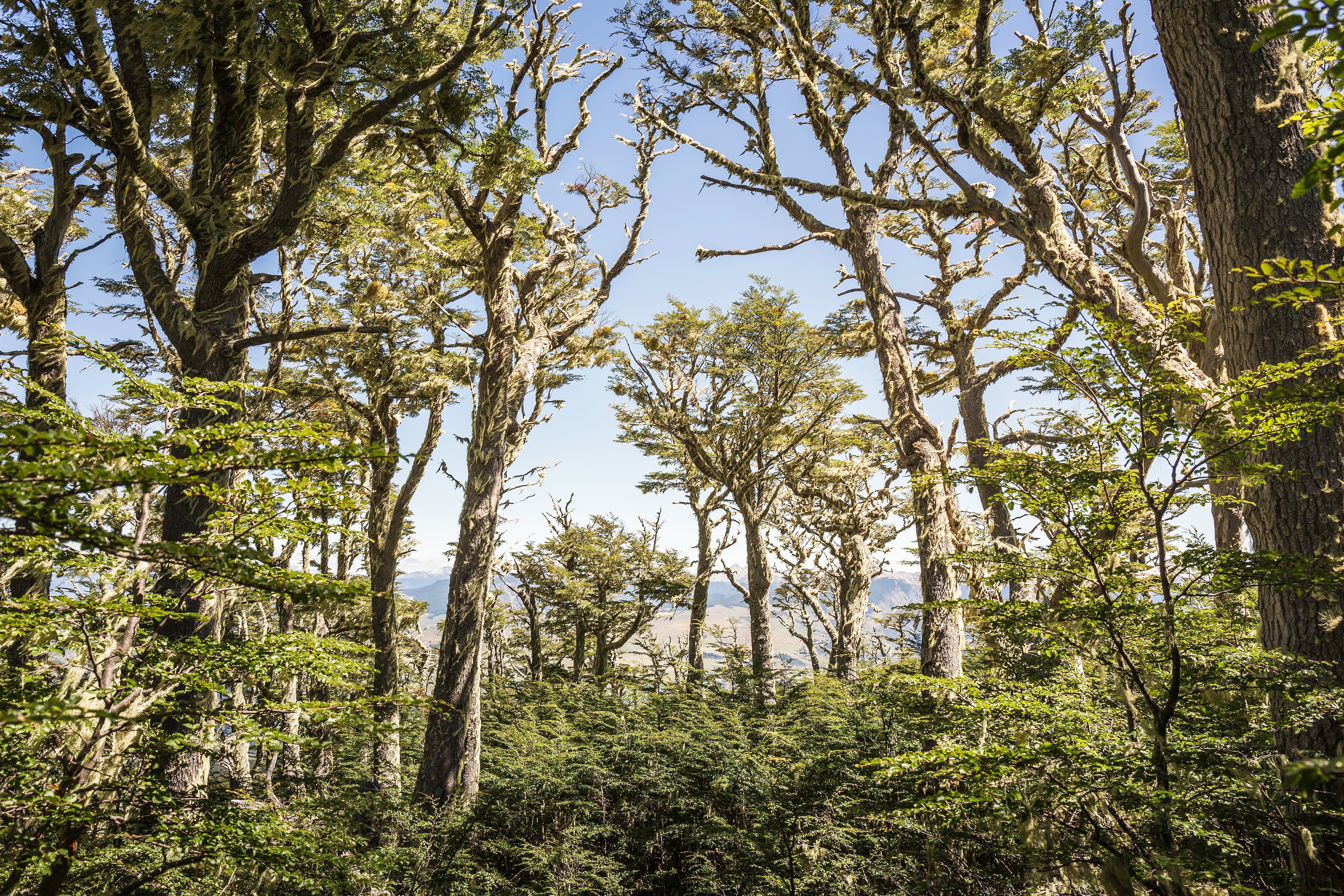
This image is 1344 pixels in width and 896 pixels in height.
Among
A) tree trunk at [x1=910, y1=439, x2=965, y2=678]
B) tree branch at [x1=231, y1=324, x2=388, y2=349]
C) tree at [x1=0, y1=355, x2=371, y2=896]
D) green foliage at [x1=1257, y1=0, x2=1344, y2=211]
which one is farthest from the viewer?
tree trunk at [x1=910, y1=439, x2=965, y2=678]

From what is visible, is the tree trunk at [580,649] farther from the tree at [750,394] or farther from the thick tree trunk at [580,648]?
the tree at [750,394]

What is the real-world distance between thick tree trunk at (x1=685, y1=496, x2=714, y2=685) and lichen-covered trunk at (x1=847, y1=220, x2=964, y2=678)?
283 inches

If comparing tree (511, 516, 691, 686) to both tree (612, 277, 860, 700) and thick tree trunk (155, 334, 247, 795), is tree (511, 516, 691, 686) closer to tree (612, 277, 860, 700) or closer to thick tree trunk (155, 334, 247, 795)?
tree (612, 277, 860, 700)

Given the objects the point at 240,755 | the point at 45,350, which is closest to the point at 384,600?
the point at 240,755

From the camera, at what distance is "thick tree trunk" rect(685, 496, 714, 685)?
12.8 meters

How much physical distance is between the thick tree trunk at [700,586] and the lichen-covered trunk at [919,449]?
23.6ft

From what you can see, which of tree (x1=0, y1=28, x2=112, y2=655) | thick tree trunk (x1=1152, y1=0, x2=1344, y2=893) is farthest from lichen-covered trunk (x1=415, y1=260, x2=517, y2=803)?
thick tree trunk (x1=1152, y1=0, x2=1344, y2=893)

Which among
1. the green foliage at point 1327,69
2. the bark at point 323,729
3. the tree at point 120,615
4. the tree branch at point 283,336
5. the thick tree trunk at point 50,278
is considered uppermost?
the thick tree trunk at point 50,278

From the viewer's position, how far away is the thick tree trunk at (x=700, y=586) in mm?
12758

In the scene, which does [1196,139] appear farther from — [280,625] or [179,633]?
[280,625]

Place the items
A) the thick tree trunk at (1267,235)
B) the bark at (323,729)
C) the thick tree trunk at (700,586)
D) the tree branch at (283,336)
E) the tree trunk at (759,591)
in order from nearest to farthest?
the thick tree trunk at (1267,235)
the bark at (323,729)
the tree branch at (283,336)
the tree trunk at (759,591)
the thick tree trunk at (700,586)

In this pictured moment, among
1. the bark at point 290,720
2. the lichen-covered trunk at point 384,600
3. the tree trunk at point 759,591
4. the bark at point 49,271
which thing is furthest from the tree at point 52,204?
the tree trunk at point 759,591

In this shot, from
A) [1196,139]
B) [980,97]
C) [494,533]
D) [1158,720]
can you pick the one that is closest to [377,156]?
[494,533]

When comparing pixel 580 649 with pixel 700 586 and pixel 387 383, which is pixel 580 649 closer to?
pixel 700 586
